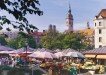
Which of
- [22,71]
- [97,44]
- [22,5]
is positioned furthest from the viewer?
[97,44]

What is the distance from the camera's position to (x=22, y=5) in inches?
191

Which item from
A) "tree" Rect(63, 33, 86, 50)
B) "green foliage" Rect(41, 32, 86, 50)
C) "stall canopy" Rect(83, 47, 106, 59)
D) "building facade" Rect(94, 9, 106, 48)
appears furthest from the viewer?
"building facade" Rect(94, 9, 106, 48)

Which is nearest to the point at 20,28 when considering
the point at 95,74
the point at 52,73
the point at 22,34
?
the point at 22,34

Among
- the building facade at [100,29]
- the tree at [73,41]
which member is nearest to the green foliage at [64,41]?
the tree at [73,41]

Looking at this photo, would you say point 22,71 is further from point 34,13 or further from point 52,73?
point 34,13

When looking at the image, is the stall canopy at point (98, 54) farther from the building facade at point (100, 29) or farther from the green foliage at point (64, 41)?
the building facade at point (100, 29)

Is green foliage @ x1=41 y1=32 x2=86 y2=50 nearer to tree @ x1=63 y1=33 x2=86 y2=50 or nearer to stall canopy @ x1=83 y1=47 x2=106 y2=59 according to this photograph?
tree @ x1=63 y1=33 x2=86 y2=50

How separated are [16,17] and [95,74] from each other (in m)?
31.5

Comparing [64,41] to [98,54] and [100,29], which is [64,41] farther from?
[98,54]

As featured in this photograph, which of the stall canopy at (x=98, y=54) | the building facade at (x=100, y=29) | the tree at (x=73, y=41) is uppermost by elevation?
the building facade at (x=100, y=29)

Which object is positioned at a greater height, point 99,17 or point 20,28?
point 99,17

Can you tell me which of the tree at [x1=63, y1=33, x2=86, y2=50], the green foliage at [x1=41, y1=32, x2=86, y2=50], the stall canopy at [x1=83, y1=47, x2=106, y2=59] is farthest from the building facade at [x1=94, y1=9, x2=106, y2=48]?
the stall canopy at [x1=83, y1=47, x2=106, y2=59]

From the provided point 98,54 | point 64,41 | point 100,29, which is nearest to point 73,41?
point 64,41

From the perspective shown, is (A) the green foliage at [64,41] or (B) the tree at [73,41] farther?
(A) the green foliage at [64,41]
